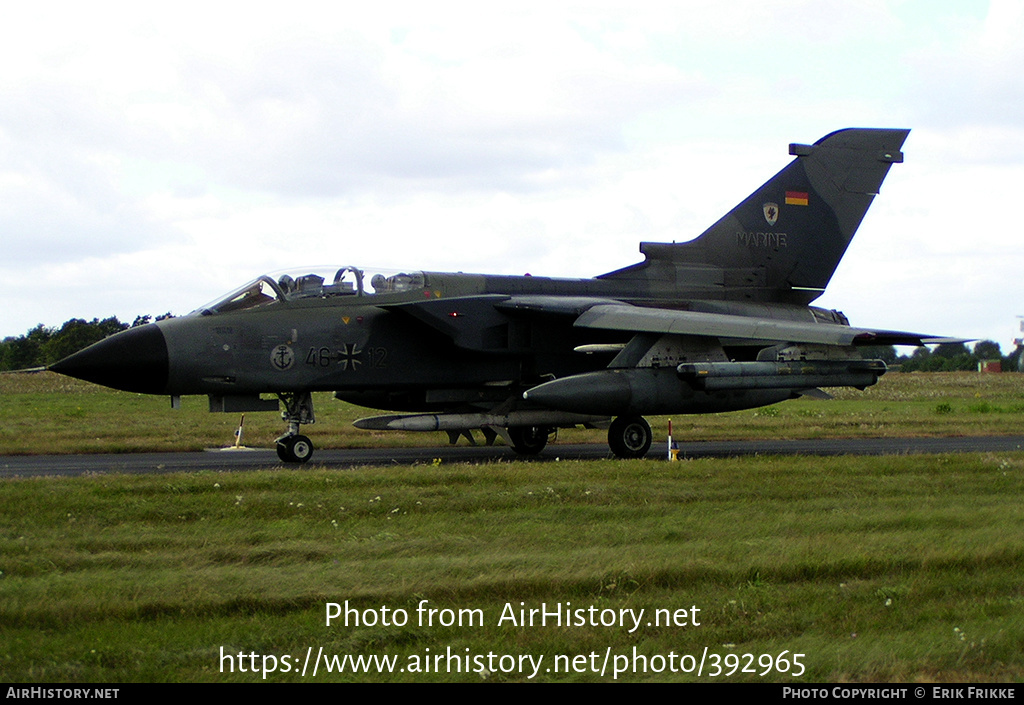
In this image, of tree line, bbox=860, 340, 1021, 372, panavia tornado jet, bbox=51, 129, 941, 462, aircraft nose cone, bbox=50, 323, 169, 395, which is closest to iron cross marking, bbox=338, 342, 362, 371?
panavia tornado jet, bbox=51, 129, 941, 462

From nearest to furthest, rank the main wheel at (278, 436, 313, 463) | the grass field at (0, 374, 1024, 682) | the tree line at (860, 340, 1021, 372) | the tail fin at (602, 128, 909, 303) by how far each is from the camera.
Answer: the grass field at (0, 374, 1024, 682)
the main wheel at (278, 436, 313, 463)
the tail fin at (602, 128, 909, 303)
the tree line at (860, 340, 1021, 372)

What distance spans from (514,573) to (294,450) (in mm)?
8696

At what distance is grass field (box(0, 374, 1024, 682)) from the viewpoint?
17.2 ft

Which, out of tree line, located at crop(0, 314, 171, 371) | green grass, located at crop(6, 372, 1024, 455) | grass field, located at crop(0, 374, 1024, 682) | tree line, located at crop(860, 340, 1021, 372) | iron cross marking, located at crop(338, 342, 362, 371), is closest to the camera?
grass field, located at crop(0, 374, 1024, 682)

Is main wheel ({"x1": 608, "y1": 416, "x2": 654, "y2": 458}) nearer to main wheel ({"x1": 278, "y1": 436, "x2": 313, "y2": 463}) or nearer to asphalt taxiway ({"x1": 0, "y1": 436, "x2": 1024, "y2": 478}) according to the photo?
asphalt taxiway ({"x1": 0, "y1": 436, "x2": 1024, "y2": 478})

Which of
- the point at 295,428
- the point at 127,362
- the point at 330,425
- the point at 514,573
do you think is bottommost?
the point at 514,573

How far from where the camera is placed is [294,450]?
14781mm

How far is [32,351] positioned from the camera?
240ft

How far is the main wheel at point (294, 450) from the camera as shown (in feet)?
48.4

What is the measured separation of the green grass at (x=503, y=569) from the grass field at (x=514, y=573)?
2cm

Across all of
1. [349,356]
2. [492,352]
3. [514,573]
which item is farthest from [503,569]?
[492,352]

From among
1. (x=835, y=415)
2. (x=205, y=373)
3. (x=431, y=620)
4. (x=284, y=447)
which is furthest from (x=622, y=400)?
(x=835, y=415)

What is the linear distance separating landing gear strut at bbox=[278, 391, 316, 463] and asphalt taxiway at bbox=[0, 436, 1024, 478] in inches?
11.5

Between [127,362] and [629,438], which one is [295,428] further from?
[629,438]
